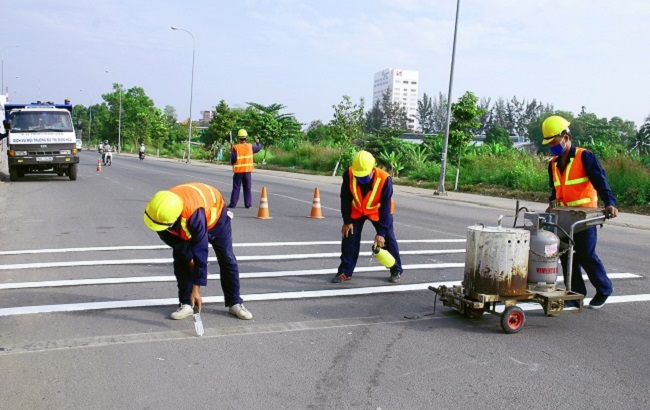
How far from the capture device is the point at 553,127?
241 inches

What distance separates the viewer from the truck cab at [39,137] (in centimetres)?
2152

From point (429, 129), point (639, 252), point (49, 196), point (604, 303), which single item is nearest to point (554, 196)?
point (604, 303)

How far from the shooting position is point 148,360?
187 inches

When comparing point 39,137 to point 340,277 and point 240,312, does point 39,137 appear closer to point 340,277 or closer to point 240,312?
point 340,277

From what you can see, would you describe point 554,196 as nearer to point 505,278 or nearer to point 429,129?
point 505,278

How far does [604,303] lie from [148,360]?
4688mm

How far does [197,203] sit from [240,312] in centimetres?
123

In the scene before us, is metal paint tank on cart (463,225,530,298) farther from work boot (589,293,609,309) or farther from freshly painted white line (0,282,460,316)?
freshly painted white line (0,282,460,316)

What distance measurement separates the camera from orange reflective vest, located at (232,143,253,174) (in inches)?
586

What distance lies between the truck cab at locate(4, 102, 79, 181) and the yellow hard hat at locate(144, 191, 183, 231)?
1845cm

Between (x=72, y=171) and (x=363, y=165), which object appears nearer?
(x=363, y=165)

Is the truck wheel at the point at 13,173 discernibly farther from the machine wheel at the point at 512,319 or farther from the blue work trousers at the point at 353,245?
the machine wheel at the point at 512,319

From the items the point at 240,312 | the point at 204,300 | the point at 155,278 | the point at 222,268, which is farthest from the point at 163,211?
the point at 155,278

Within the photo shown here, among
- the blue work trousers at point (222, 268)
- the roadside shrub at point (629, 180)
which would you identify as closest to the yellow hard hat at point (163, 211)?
the blue work trousers at point (222, 268)
